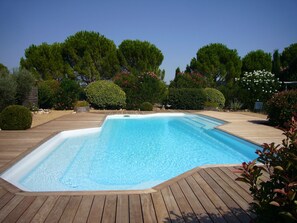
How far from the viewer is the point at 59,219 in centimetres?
246

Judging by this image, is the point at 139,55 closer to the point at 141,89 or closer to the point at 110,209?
the point at 141,89

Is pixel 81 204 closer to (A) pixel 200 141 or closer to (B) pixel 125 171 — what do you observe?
(B) pixel 125 171

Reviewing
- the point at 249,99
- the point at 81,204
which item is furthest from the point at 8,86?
the point at 249,99

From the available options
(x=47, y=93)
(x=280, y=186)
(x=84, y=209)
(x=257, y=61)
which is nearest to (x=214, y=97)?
(x=47, y=93)

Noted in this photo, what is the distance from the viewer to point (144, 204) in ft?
9.27

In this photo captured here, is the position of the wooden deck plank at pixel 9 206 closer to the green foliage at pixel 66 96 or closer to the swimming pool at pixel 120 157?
the swimming pool at pixel 120 157

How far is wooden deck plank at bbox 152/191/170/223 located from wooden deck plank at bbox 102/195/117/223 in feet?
1.47

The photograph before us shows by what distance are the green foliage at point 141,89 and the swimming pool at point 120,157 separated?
5224mm

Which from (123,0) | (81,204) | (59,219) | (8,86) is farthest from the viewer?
(123,0)

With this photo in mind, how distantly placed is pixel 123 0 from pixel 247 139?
31.6 feet

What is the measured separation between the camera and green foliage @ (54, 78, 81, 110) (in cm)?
1419

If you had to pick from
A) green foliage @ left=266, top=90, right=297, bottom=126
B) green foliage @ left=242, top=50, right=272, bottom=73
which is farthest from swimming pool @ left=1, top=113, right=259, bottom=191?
green foliage @ left=242, top=50, right=272, bottom=73

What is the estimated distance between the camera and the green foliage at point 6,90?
33.2 feet

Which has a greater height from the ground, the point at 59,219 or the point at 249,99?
the point at 249,99
